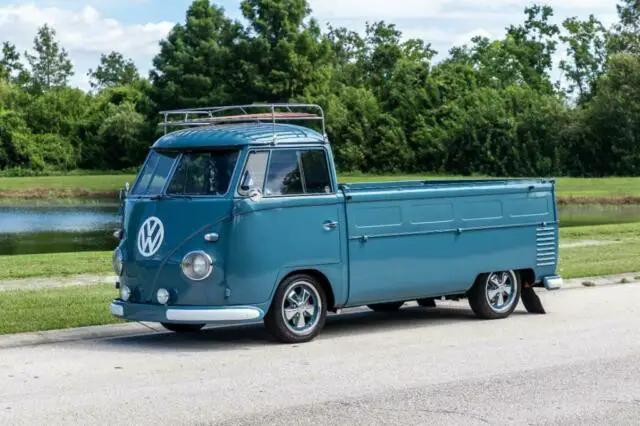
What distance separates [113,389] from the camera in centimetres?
880

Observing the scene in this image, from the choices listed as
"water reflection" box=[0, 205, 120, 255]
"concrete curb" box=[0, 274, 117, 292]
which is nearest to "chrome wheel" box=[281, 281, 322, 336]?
"concrete curb" box=[0, 274, 117, 292]

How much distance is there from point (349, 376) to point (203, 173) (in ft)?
9.12

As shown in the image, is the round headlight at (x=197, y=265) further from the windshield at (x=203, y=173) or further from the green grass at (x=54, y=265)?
the green grass at (x=54, y=265)

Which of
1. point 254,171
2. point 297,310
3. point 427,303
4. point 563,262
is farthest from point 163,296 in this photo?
point 563,262

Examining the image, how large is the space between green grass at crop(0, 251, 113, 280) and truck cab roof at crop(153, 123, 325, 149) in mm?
6382

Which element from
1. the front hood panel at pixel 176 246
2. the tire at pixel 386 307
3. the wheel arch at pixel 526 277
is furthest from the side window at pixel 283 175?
the wheel arch at pixel 526 277

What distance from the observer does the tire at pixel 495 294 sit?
12797 mm

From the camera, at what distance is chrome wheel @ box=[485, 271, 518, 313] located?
42.4 ft

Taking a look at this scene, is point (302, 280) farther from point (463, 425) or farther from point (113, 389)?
point (463, 425)

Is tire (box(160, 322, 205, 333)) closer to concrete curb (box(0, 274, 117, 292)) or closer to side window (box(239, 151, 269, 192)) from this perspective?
side window (box(239, 151, 269, 192))

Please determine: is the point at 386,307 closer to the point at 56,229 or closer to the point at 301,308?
the point at 301,308

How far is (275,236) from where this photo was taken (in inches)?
431

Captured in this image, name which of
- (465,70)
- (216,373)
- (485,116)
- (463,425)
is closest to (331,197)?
(216,373)

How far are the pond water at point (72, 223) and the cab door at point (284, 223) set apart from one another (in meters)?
16.4
